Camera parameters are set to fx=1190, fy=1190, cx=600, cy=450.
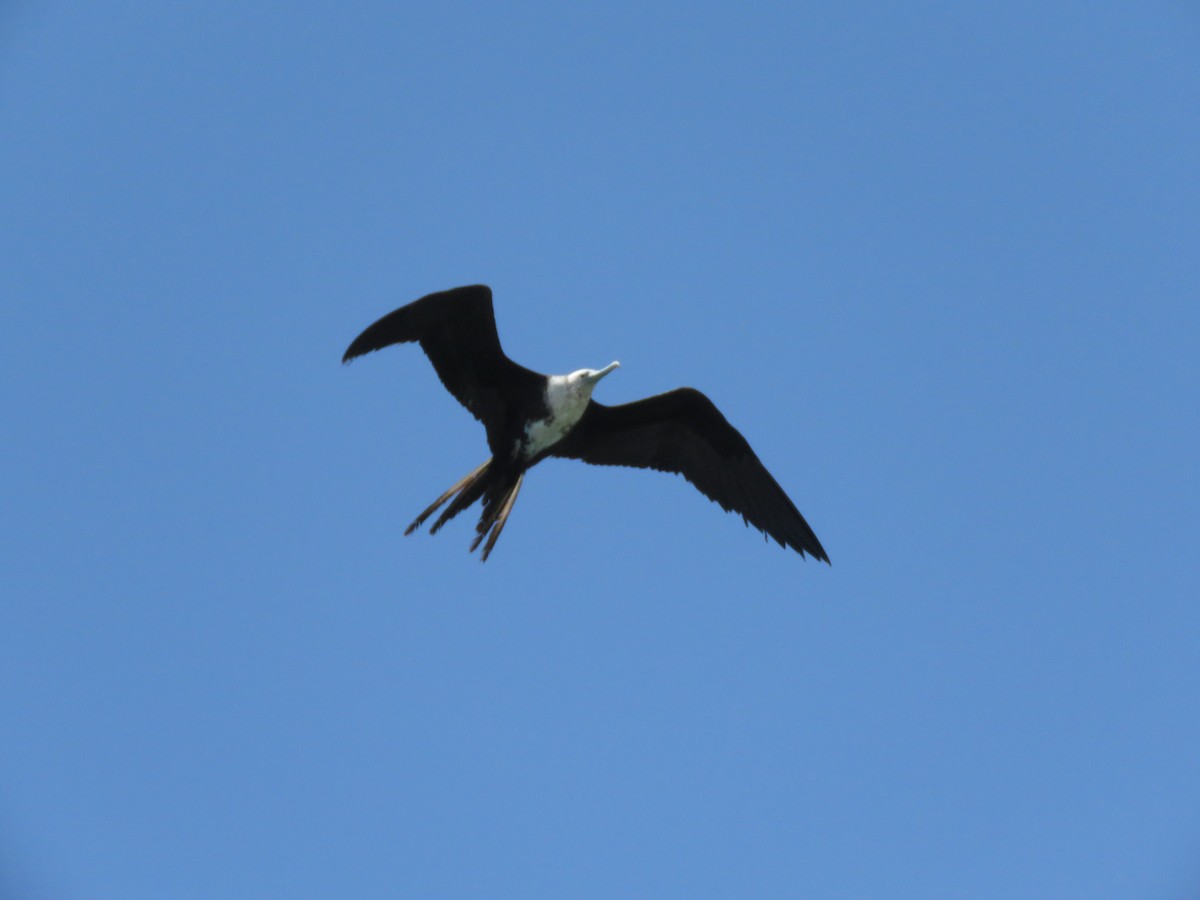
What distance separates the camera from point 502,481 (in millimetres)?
6797

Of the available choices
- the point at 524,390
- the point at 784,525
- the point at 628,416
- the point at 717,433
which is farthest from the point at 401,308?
the point at 784,525

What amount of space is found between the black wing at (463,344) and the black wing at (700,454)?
628 millimetres

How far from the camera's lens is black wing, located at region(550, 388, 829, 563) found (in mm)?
7258

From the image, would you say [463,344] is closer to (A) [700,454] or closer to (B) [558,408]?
(B) [558,408]

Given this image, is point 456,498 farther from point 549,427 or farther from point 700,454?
point 700,454

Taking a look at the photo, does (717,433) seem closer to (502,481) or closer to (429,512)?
(502,481)

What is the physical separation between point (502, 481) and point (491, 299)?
1.05 m

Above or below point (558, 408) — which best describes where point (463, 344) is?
above

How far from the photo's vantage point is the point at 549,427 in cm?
686

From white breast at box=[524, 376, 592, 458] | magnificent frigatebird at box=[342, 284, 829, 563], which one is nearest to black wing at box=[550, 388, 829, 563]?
magnificent frigatebird at box=[342, 284, 829, 563]

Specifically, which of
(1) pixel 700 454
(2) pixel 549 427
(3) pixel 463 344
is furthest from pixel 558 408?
(1) pixel 700 454

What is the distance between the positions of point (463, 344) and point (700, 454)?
5.56ft

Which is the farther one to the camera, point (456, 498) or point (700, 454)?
point (700, 454)

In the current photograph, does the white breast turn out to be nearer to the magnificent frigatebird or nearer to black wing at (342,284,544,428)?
the magnificent frigatebird
